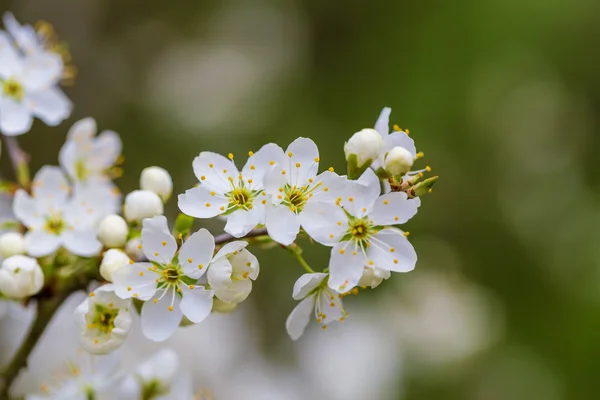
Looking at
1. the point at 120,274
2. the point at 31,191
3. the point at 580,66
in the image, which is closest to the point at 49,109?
the point at 31,191

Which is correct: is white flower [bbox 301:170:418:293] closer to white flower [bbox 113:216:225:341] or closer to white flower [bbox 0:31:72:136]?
white flower [bbox 113:216:225:341]

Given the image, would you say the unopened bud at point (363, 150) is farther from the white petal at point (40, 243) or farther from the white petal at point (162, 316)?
the white petal at point (40, 243)

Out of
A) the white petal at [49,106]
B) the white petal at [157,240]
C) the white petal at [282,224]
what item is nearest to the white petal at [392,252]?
the white petal at [282,224]

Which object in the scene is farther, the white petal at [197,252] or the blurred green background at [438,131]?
the blurred green background at [438,131]

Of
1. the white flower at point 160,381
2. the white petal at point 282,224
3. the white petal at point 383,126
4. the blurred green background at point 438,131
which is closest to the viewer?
the white petal at point 282,224

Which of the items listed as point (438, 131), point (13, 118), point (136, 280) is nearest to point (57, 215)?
point (13, 118)

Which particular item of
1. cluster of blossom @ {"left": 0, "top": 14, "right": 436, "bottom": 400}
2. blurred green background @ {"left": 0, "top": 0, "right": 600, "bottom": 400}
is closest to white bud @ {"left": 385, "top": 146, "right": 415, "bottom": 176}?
cluster of blossom @ {"left": 0, "top": 14, "right": 436, "bottom": 400}

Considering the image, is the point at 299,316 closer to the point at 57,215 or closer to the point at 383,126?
the point at 383,126
